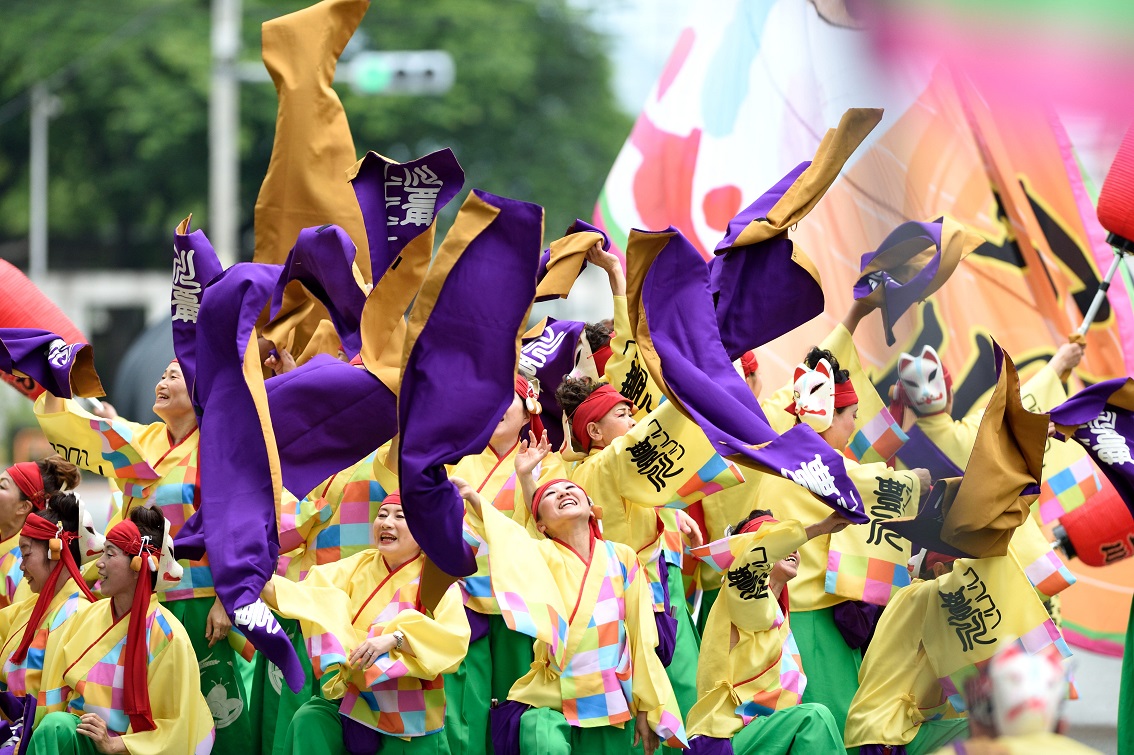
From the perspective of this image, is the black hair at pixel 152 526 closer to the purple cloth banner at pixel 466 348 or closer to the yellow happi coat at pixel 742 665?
the purple cloth banner at pixel 466 348

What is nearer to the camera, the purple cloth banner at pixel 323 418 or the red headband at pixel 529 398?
the purple cloth banner at pixel 323 418

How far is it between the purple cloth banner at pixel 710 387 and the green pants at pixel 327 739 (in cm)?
120

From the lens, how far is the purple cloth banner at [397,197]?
4590mm

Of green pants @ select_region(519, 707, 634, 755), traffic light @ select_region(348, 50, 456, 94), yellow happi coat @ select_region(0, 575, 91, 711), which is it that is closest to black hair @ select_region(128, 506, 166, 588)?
yellow happi coat @ select_region(0, 575, 91, 711)

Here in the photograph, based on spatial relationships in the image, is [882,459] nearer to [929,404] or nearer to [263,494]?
[929,404]

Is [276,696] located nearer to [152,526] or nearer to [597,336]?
[152,526]

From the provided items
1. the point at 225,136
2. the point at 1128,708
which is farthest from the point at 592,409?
the point at 225,136

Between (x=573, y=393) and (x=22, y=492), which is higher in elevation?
(x=573, y=393)

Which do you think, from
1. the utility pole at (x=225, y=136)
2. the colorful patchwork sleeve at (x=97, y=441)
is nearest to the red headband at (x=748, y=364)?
the colorful patchwork sleeve at (x=97, y=441)

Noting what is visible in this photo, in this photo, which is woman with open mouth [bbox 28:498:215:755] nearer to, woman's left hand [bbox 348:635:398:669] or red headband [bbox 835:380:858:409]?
woman's left hand [bbox 348:635:398:669]

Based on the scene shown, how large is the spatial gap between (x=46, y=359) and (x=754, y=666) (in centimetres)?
233

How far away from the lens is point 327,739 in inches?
172

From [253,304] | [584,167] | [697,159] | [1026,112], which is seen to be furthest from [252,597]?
[584,167]

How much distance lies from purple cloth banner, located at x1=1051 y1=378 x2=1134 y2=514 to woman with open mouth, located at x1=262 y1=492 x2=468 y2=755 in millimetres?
1689
